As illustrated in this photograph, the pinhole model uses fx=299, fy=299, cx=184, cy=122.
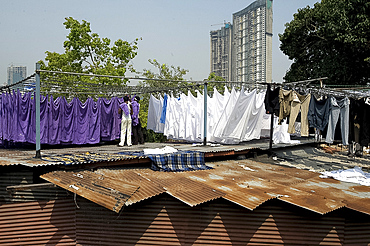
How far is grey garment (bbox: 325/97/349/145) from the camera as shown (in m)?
7.45

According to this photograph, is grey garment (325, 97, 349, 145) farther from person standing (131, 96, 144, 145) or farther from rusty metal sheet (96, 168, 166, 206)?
person standing (131, 96, 144, 145)

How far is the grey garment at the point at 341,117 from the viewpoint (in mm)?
7453

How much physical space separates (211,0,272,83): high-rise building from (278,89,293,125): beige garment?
178 ft

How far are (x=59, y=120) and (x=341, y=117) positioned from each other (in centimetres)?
772

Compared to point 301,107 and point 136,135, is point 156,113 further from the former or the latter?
point 301,107

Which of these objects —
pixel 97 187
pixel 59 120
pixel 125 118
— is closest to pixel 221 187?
pixel 97 187

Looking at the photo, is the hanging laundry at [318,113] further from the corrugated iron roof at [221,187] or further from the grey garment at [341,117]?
the corrugated iron roof at [221,187]

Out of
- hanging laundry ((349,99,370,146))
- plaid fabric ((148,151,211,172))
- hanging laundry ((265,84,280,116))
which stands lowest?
plaid fabric ((148,151,211,172))

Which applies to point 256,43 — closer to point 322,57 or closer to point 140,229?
point 322,57

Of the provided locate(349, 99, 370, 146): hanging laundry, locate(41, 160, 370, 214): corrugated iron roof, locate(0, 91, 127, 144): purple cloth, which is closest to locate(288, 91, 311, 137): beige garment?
locate(349, 99, 370, 146): hanging laundry

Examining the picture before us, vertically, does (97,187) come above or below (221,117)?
below

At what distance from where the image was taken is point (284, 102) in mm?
7852

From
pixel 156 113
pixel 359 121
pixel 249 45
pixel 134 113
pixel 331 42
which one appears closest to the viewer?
pixel 359 121

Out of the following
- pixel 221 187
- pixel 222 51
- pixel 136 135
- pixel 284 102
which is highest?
pixel 222 51
